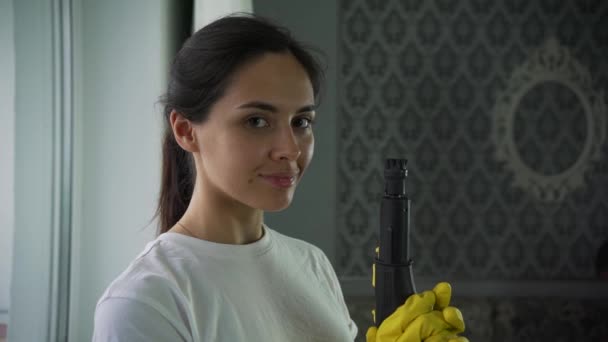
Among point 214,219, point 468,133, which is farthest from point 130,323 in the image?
point 468,133

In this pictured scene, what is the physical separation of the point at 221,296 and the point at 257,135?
0.25 metres

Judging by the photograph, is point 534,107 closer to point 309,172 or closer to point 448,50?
point 448,50

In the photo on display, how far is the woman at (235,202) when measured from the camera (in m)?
0.78

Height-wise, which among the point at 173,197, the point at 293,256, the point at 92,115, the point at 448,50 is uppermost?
the point at 448,50

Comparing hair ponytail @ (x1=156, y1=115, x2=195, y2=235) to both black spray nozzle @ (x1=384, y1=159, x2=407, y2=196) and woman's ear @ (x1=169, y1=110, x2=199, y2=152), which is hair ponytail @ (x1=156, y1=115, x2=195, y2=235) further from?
black spray nozzle @ (x1=384, y1=159, x2=407, y2=196)

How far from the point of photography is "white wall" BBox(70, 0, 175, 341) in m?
1.14

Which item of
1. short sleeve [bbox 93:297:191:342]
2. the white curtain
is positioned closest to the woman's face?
short sleeve [bbox 93:297:191:342]

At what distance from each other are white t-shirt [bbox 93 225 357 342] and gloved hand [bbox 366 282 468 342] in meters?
0.17

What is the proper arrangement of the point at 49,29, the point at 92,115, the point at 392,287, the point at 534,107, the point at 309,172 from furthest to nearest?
the point at 534,107, the point at 309,172, the point at 92,115, the point at 49,29, the point at 392,287

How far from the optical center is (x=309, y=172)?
263 cm

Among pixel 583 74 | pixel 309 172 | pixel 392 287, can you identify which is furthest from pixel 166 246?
pixel 583 74

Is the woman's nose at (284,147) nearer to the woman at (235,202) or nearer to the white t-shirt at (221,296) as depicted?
the woman at (235,202)

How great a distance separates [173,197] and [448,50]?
2068 mm

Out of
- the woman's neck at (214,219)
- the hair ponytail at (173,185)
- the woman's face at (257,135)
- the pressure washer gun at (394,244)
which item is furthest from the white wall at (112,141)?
the pressure washer gun at (394,244)
